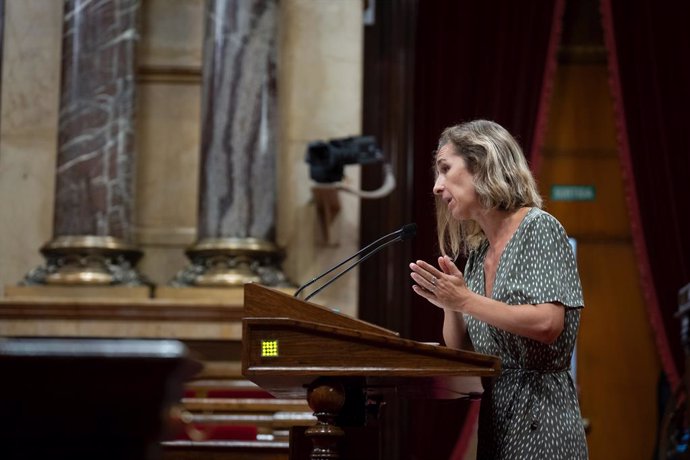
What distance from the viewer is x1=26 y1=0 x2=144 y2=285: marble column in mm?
5727

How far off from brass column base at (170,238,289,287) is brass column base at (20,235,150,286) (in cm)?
29

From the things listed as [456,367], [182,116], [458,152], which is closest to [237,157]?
[182,116]

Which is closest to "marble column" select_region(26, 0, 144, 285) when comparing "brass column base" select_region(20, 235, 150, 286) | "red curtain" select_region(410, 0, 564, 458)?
"brass column base" select_region(20, 235, 150, 286)

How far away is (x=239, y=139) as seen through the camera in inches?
229

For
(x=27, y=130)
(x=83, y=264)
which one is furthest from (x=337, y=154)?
(x=27, y=130)

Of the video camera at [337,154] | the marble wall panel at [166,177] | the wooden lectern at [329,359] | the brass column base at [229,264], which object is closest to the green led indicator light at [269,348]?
the wooden lectern at [329,359]

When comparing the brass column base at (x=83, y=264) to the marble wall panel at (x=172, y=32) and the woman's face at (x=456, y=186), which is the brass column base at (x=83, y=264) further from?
the woman's face at (x=456, y=186)

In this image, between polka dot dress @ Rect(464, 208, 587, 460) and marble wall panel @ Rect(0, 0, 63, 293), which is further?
marble wall panel @ Rect(0, 0, 63, 293)

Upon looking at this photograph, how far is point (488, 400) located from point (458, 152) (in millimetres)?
616

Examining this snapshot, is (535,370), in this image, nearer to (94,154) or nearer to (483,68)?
(94,154)

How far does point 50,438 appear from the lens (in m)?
1.43

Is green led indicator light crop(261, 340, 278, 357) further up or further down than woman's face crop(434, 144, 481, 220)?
further down

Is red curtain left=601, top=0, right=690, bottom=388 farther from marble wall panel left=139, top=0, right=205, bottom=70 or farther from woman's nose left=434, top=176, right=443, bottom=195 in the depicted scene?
woman's nose left=434, top=176, right=443, bottom=195

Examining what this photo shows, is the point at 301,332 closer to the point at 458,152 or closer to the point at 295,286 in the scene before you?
the point at 458,152
